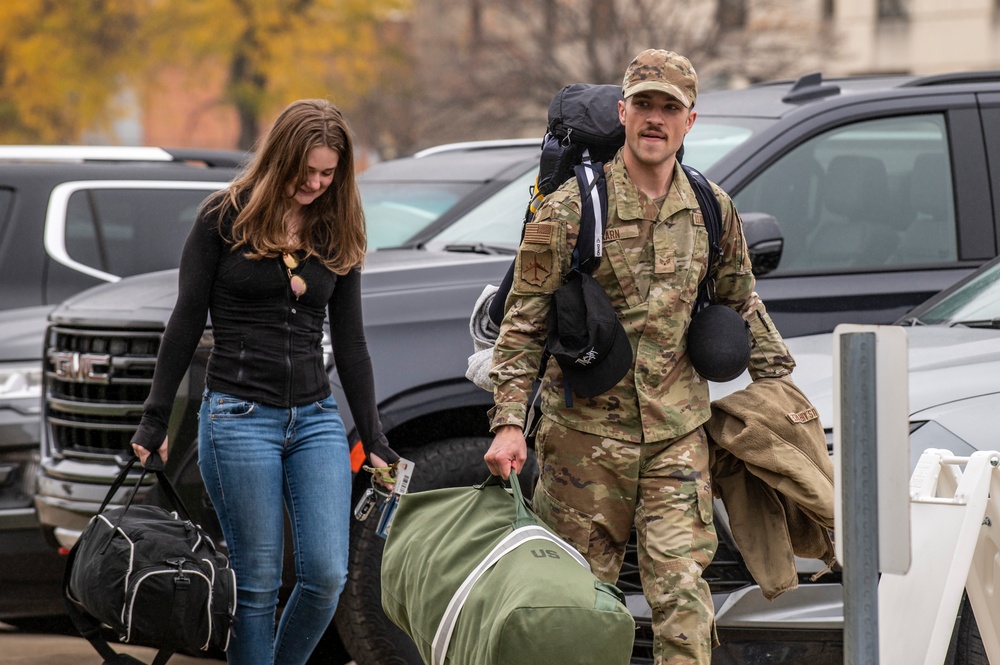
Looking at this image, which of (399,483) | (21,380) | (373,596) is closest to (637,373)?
(399,483)

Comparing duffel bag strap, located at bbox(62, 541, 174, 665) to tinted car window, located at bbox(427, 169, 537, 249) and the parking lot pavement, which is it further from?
tinted car window, located at bbox(427, 169, 537, 249)

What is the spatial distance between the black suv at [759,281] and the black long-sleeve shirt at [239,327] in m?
0.61

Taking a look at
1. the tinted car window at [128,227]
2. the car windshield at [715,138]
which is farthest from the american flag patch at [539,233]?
the tinted car window at [128,227]

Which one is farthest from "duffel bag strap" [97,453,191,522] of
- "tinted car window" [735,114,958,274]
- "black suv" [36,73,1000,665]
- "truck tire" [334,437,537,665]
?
"tinted car window" [735,114,958,274]

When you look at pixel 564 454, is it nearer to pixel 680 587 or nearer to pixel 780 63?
pixel 680 587

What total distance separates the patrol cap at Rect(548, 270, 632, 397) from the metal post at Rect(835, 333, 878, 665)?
1013mm

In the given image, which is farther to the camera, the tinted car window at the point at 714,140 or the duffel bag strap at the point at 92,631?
the tinted car window at the point at 714,140

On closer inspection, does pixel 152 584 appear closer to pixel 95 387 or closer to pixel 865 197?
pixel 95 387

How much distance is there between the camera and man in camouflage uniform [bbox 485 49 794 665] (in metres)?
3.67

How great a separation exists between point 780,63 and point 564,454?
2285 centimetres

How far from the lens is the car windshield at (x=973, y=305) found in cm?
473

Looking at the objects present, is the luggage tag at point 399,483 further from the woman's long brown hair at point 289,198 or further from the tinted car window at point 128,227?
the tinted car window at point 128,227

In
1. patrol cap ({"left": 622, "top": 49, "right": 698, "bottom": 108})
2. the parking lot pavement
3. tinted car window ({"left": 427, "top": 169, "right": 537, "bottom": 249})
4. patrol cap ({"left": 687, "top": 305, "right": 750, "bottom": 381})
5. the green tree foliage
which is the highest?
the green tree foliage

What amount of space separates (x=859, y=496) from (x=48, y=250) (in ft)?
17.0
